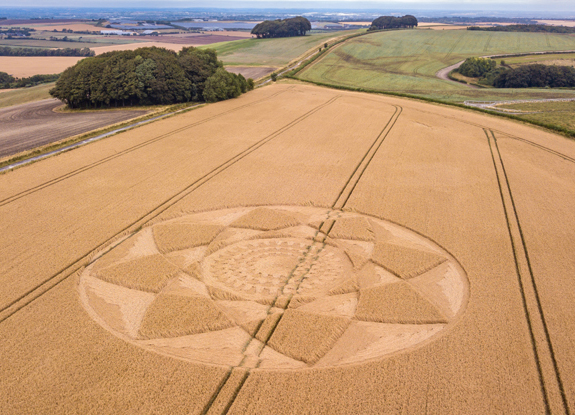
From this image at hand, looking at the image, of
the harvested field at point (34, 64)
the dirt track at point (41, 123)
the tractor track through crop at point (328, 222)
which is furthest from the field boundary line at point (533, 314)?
the harvested field at point (34, 64)

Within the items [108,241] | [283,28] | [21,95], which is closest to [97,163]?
[108,241]

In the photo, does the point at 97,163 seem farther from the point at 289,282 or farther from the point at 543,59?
the point at 543,59

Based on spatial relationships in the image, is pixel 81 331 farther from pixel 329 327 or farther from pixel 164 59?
pixel 164 59

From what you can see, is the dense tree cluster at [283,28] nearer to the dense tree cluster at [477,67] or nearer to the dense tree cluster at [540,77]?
the dense tree cluster at [477,67]

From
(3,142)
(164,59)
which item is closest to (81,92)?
(164,59)

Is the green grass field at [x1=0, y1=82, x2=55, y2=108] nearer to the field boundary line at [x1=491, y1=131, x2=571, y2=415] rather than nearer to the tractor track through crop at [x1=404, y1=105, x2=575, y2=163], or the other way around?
the tractor track through crop at [x1=404, y1=105, x2=575, y2=163]

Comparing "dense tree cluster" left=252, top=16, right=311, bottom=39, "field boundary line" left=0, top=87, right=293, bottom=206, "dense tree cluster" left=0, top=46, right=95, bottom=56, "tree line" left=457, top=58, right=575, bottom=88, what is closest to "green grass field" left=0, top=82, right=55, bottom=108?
"field boundary line" left=0, top=87, right=293, bottom=206
